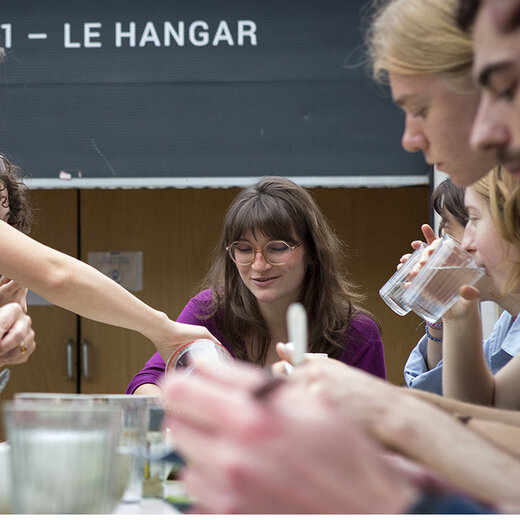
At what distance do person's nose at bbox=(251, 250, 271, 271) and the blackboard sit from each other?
73 cm

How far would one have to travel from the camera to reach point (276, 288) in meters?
2.16

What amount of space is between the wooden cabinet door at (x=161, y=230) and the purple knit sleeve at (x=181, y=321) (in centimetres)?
155

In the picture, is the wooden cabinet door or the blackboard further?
the wooden cabinet door

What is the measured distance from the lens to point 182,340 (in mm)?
1511

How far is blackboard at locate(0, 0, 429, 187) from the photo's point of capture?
271 centimetres

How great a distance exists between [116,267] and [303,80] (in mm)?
1670

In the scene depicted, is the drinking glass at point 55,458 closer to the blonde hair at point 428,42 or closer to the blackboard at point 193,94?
the blonde hair at point 428,42

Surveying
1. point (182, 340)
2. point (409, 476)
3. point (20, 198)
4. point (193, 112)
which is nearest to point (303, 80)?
point (193, 112)

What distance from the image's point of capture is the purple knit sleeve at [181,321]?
201cm

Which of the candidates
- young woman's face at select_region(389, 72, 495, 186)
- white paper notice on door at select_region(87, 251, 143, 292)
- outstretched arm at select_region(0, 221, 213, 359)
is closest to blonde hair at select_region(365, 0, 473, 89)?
young woman's face at select_region(389, 72, 495, 186)

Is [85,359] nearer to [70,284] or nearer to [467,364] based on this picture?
[70,284]

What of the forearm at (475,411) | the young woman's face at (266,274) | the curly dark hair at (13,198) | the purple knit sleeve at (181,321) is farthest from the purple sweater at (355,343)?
the forearm at (475,411)

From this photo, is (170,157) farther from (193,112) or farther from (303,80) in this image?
(303,80)

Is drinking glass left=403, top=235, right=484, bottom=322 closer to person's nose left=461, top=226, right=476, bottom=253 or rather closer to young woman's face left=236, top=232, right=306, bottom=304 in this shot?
person's nose left=461, top=226, right=476, bottom=253
